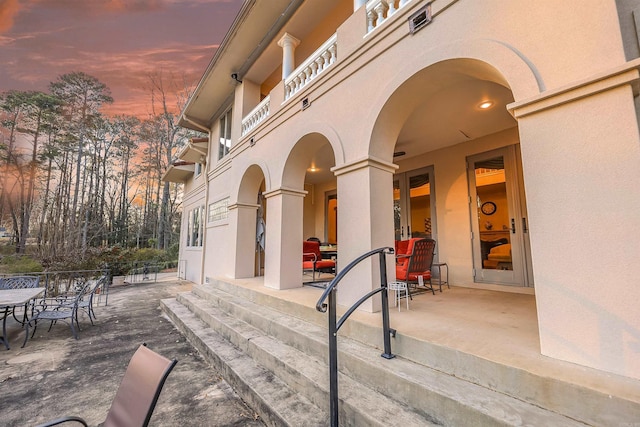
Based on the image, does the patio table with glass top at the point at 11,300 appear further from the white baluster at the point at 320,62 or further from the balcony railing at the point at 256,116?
the white baluster at the point at 320,62

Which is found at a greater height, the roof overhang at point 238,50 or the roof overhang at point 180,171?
the roof overhang at point 238,50

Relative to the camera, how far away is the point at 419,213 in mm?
5746

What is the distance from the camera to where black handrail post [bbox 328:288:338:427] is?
Answer: 1.68 m

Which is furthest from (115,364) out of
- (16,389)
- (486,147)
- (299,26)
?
(486,147)

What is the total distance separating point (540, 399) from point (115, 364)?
446 centimetres

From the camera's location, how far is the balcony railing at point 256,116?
18.2 ft

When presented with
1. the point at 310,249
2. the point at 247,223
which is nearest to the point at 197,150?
the point at 247,223

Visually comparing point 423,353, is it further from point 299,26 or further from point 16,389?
point 299,26

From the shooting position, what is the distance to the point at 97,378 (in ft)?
9.71

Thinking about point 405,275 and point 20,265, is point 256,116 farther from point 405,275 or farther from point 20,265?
point 20,265

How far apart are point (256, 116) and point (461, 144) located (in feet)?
14.8

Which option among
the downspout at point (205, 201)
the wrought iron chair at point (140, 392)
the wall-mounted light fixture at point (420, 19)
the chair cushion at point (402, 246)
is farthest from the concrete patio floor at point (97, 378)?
the wall-mounted light fixture at point (420, 19)

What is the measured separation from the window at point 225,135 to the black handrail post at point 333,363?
7.25 metres

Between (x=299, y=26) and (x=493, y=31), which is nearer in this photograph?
(x=493, y=31)
